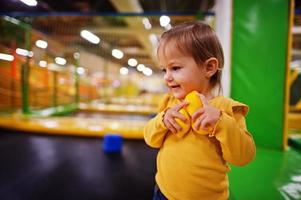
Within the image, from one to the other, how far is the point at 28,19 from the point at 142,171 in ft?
12.4

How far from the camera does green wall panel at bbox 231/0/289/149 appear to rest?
224 centimetres

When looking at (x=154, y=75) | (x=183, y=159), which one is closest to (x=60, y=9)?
(x=183, y=159)

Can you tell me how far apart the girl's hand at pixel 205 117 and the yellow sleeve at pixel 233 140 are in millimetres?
16

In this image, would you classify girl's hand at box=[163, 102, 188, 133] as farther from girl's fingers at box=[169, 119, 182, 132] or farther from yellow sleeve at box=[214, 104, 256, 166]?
yellow sleeve at box=[214, 104, 256, 166]

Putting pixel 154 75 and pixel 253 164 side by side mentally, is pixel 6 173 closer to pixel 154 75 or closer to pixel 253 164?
pixel 253 164

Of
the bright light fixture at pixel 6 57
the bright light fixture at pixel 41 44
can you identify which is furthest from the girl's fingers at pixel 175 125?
the bright light fixture at pixel 41 44

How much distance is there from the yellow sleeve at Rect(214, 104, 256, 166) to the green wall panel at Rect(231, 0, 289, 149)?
173cm

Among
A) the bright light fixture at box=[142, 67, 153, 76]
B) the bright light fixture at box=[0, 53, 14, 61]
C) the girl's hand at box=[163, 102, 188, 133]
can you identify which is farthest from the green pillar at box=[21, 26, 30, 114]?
the bright light fixture at box=[142, 67, 153, 76]

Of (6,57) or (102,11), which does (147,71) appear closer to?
(102,11)

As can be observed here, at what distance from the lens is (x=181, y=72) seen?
74 cm

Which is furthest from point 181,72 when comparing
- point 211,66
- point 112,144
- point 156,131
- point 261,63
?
point 112,144

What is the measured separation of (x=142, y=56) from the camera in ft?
46.5

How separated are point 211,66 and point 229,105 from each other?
13cm

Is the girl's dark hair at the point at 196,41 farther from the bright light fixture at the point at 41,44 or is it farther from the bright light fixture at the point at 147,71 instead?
the bright light fixture at the point at 147,71
